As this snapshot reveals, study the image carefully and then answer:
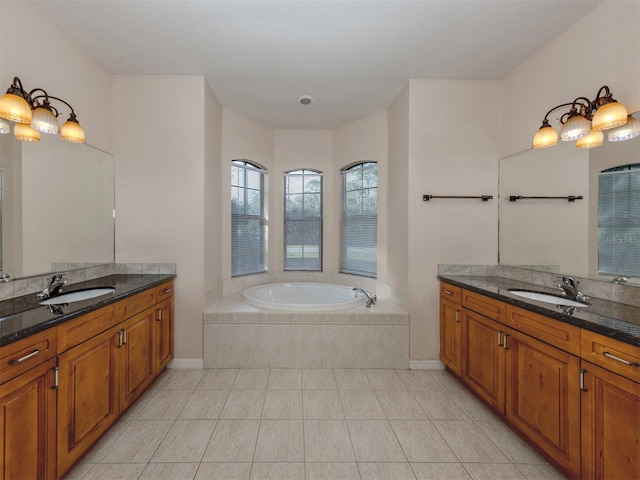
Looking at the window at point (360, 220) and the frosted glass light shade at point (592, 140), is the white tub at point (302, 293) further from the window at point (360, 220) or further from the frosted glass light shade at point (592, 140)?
the frosted glass light shade at point (592, 140)

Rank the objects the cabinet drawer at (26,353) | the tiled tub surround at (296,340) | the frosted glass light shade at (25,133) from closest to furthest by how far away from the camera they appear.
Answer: the cabinet drawer at (26,353) < the frosted glass light shade at (25,133) < the tiled tub surround at (296,340)

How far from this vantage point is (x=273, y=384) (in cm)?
242

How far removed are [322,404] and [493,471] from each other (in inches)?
43.5

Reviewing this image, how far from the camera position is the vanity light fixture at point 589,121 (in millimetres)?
1610

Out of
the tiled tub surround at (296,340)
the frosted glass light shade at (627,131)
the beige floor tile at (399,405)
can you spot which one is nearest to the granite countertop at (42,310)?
the tiled tub surround at (296,340)

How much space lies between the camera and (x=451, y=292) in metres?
2.52

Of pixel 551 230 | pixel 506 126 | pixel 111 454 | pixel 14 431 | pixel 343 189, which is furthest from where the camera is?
pixel 343 189

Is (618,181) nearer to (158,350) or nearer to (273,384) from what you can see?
(273,384)

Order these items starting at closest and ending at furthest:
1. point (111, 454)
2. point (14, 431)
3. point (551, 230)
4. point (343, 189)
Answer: point (14, 431) → point (111, 454) → point (551, 230) → point (343, 189)

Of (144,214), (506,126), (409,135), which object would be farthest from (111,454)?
(506,126)

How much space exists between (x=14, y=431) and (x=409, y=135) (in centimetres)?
317

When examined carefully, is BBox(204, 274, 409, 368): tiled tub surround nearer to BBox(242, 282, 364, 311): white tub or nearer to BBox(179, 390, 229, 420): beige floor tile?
BBox(179, 390, 229, 420): beige floor tile

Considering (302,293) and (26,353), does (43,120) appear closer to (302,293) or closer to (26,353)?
(26,353)

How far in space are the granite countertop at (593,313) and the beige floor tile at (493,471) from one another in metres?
0.88
